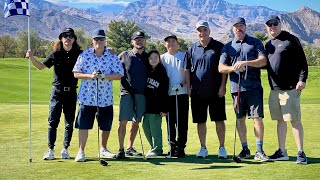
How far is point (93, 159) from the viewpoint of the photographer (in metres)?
8.55

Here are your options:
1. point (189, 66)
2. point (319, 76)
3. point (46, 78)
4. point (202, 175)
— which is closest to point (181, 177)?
point (202, 175)

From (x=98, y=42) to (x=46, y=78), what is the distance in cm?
3188

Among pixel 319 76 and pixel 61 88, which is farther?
pixel 319 76

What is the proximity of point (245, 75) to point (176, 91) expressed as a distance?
1411 millimetres

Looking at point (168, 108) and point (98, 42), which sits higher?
point (98, 42)

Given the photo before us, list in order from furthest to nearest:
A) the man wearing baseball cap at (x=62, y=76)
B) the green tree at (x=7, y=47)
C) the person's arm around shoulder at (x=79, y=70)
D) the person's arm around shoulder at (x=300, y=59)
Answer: the green tree at (x=7, y=47), the man wearing baseball cap at (x=62, y=76), the person's arm around shoulder at (x=79, y=70), the person's arm around shoulder at (x=300, y=59)

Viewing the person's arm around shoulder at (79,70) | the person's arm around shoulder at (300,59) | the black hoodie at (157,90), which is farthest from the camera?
the black hoodie at (157,90)

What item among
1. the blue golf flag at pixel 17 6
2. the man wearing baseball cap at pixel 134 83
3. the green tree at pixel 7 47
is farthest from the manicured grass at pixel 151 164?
A: the green tree at pixel 7 47

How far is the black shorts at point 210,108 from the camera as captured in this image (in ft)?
29.1

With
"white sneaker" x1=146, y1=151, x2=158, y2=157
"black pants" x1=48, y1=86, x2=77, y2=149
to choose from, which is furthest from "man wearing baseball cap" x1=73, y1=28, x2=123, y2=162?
"white sneaker" x1=146, y1=151, x2=158, y2=157

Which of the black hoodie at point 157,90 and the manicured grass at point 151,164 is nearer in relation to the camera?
the manicured grass at point 151,164

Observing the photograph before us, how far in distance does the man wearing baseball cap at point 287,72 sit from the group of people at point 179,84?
2 centimetres

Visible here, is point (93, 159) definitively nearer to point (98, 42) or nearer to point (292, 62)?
point (98, 42)

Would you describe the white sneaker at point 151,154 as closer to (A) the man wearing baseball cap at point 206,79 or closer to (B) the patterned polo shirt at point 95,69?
(A) the man wearing baseball cap at point 206,79
